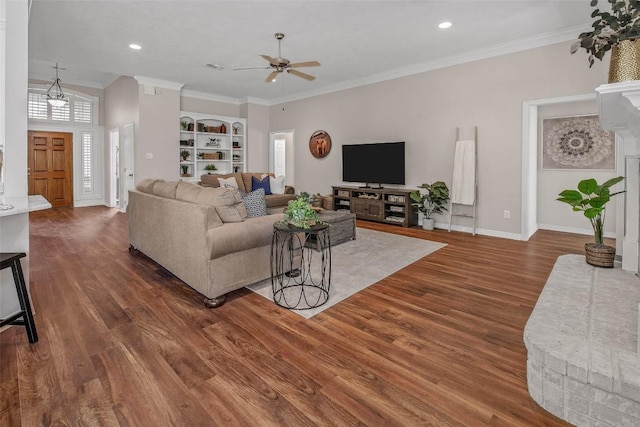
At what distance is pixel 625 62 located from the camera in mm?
1716

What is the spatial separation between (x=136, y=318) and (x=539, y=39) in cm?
570

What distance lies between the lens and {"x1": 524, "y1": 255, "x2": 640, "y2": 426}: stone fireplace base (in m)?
1.38

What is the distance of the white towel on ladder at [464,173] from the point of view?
17.0 ft

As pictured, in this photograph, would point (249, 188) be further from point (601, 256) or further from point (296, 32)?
point (601, 256)

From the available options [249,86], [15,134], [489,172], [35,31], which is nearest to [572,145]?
[489,172]

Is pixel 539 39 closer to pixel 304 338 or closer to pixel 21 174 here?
pixel 304 338

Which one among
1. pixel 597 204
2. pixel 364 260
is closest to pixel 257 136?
pixel 364 260

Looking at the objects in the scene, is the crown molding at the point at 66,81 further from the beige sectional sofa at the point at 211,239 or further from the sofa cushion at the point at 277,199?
the beige sectional sofa at the point at 211,239

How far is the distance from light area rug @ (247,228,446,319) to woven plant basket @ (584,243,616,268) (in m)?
1.61

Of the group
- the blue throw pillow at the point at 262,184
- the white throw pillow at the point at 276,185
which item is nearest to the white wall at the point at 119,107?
the blue throw pillow at the point at 262,184

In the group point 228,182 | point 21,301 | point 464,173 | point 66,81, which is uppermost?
point 66,81

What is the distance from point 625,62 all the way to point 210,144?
8.05 m

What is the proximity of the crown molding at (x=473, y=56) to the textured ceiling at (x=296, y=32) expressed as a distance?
0.05 feet

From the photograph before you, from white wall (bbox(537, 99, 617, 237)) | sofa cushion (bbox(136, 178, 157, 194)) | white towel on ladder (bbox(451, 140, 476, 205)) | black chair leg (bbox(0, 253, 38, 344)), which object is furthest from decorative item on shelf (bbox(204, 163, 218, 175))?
white wall (bbox(537, 99, 617, 237))
